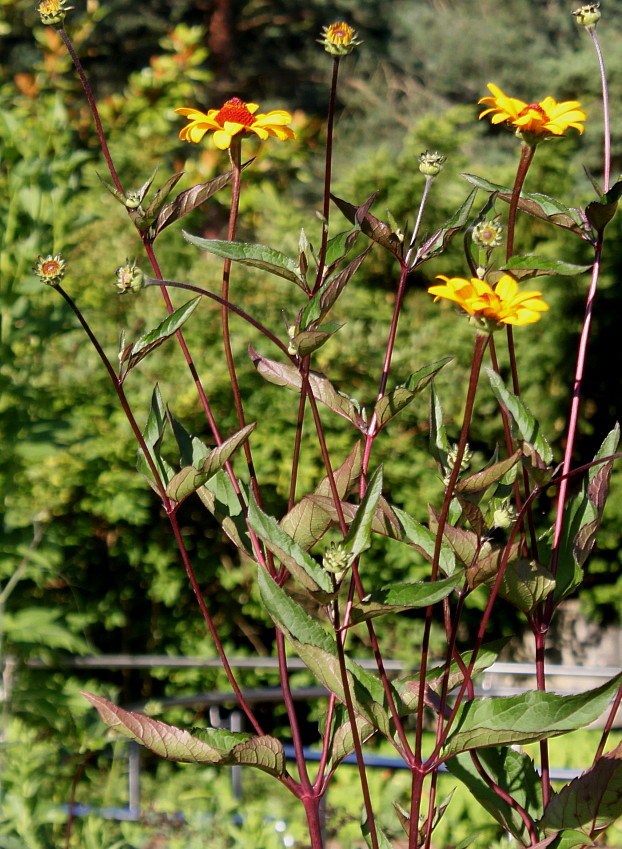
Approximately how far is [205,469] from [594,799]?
0.37m

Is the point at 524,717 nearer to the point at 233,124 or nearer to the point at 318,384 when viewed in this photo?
the point at 318,384

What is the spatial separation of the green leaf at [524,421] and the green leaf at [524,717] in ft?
0.58

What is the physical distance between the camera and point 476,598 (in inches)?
122

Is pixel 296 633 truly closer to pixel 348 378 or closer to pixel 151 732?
pixel 151 732

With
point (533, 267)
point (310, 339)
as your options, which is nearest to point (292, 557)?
point (310, 339)

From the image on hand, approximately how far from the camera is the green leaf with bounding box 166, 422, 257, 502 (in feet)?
2.15

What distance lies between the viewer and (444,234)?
28.1 inches

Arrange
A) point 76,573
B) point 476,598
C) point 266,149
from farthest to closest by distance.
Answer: point 266,149 → point 76,573 → point 476,598

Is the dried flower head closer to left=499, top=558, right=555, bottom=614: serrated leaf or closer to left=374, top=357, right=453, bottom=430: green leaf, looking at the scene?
left=374, top=357, right=453, bottom=430: green leaf

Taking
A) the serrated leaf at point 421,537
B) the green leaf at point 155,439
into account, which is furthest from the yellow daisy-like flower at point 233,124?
the serrated leaf at point 421,537

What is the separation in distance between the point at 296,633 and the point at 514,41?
10020mm

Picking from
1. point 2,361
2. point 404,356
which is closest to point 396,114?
point 404,356

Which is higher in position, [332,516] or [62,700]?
[332,516]

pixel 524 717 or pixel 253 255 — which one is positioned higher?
pixel 253 255
